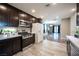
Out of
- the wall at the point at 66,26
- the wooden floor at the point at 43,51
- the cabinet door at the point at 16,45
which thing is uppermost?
the wall at the point at 66,26

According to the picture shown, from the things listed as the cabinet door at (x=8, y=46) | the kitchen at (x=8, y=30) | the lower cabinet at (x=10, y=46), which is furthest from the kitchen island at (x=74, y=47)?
the cabinet door at (x=8, y=46)

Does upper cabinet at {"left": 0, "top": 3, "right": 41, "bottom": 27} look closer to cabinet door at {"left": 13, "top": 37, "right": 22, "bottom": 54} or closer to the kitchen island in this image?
cabinet door at {"left": 13, "top": 37, "right": 22, "bottom": 54}

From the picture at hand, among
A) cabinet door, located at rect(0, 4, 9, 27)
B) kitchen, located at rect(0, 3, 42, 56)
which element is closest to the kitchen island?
kitchen, located at rect(0, 3, 42, 56)

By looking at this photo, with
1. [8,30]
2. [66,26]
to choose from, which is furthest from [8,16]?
[66,26]

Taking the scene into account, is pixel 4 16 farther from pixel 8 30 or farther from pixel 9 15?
pixel 8 30

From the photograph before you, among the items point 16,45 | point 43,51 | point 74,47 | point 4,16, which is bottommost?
point 43,51

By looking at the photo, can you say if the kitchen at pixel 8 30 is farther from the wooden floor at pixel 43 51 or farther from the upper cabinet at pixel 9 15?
the wooden floor at pixel 43 51

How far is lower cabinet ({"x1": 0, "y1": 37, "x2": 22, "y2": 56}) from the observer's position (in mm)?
3144

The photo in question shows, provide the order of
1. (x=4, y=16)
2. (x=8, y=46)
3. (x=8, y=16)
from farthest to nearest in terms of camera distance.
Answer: (x=8, y=16) < (x=4, y=16) < (x=8, y=46)

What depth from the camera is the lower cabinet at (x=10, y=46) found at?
3144 millimetres

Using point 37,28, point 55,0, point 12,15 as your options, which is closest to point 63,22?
point 37,28

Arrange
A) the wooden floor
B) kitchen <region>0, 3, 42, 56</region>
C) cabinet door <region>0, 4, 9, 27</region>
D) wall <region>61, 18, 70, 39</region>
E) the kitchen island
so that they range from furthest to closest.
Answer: wall <region>61, 18, 70, 39</region>
the wooden floor
cabinet door <region>0, 4, 9, 27</region>
kitchen <region>0, 3, 42, 56</region>
the kitchen island

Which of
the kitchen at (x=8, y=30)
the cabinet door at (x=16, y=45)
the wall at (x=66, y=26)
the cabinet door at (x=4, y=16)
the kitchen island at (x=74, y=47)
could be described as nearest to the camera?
the kitchen island at (x=74, y=47)

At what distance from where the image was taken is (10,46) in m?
3.60
